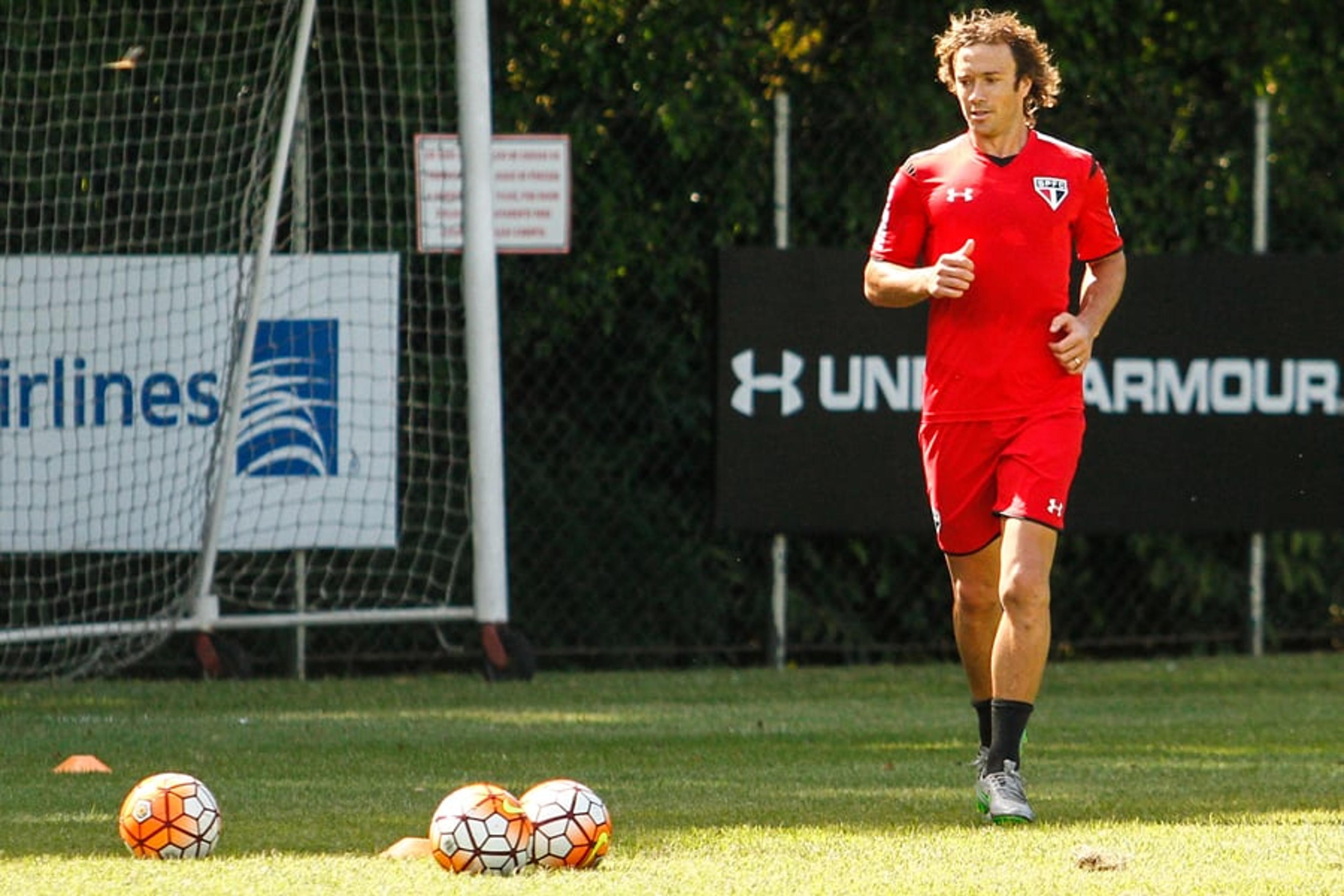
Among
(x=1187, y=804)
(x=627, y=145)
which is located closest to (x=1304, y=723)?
(x=1187, y=804)

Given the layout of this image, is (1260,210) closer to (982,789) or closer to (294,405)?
(294,405)

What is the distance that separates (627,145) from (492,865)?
6359mm

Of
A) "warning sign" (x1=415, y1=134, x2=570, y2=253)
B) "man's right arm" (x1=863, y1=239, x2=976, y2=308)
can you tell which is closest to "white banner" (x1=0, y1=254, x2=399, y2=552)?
"warning sign" (x1=415, y1=134, x2=570, y2=253)

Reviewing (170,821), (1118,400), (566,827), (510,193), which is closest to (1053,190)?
(566,827)

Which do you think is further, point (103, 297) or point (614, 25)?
point (614, 25)

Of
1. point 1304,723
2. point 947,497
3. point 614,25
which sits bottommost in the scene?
point 1304,723

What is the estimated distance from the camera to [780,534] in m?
11.0

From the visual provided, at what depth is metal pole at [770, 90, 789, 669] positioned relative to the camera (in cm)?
1107

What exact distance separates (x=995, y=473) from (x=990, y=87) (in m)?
1.03

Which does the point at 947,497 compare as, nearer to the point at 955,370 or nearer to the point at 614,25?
the point at 955,370

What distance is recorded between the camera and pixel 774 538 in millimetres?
11203

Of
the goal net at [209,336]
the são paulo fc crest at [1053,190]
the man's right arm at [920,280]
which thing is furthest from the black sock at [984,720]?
the goal net at [209,336]

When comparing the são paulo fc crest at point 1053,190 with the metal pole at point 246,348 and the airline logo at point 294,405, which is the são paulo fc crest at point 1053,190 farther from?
the airline logo at point 294,405

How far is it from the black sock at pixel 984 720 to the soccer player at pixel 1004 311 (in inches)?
2.5
